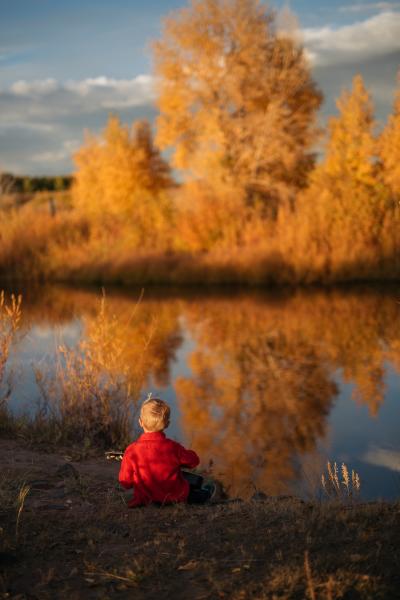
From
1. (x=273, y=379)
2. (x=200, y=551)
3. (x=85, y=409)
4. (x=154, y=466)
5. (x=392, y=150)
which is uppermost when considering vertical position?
(x=392, y=150)

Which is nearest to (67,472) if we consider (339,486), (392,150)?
(339,486)

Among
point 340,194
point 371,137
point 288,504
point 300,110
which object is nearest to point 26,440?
point 288,504

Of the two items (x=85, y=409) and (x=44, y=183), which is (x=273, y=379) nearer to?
(x=85, y=409)

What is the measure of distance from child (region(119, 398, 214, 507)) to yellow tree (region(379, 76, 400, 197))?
2292 centimetres

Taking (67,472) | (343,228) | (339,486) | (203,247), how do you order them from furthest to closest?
(203,247) < (343,228) < (67,472) < (339,486)

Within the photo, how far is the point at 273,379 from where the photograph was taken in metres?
11.7

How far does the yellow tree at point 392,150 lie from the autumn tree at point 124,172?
43.9ft

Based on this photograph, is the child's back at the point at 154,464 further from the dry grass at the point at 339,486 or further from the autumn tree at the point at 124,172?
the autumn tree at the point at 124,172

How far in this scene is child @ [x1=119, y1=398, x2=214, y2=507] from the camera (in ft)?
16.4

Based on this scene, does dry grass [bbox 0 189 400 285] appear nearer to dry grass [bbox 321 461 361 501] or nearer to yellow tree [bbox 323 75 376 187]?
yellow tree [bbox 323 75 376 187]

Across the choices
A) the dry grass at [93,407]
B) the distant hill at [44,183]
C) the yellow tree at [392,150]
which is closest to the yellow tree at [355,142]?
the yellow tree at [392,150]

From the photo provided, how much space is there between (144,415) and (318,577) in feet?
6.18

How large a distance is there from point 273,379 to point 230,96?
23882mm

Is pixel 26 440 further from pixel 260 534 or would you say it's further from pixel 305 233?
pixel 305 233
